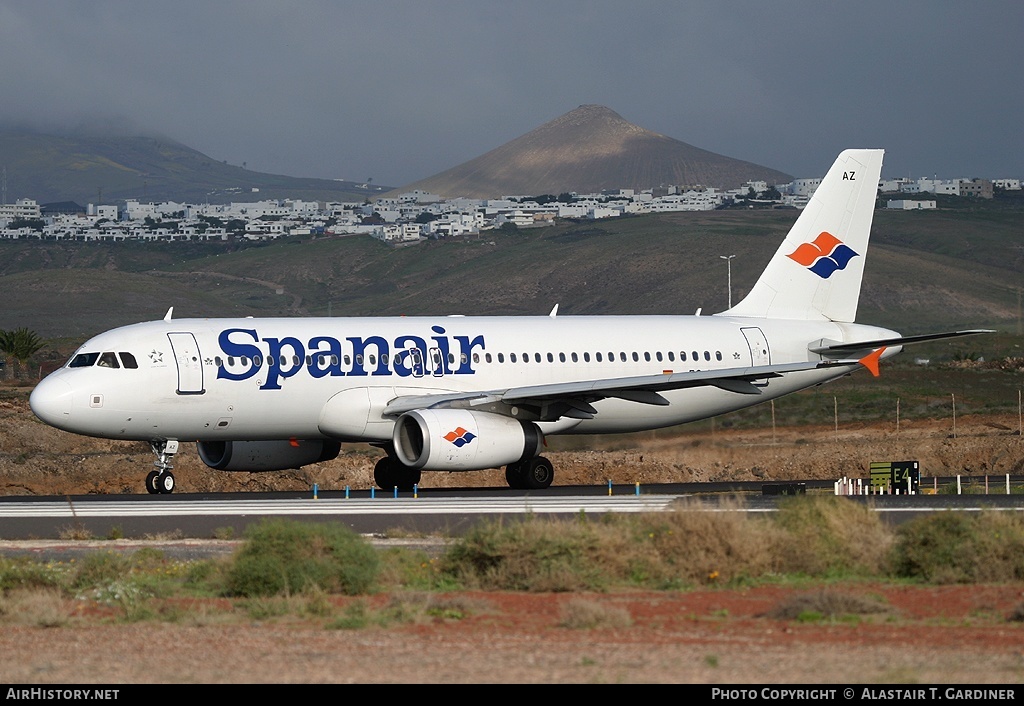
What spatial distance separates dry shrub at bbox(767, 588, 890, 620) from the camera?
15.7 m

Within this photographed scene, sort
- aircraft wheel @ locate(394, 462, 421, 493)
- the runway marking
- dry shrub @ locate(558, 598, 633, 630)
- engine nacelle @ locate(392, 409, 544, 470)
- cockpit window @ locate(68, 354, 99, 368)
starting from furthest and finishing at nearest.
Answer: aircraft wheel @ locate(394, 462, 421, 493) → cockpit window @ locate(68, 354, 99, 368) → engine nacelle @ locate(392, 409, 544, 470) → the runway marking → dry shrub @ locate(558, 598, 633, 630)

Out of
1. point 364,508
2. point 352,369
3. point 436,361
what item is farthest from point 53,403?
point 436,361

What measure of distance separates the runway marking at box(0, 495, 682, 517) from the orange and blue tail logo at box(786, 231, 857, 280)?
1234cm

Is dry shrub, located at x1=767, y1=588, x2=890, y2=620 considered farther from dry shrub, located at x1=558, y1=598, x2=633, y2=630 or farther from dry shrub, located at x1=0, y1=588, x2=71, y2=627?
dry shrub, located at x1=0, y1=588, x2=71, y2=627

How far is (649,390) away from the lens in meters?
35.6

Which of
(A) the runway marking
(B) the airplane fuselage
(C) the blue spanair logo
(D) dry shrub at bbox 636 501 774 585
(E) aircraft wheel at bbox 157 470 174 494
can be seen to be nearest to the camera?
(D) dry shrub at bbox 636 501 774 585

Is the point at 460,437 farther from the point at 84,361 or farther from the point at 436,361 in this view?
the point at 84,361

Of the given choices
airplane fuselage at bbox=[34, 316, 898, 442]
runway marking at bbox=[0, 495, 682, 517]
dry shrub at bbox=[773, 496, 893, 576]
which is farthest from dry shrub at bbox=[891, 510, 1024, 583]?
airplane fuselage at bbox=[34, 316, 898, 442]

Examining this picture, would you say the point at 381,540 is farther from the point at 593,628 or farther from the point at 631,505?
the point at 593,628

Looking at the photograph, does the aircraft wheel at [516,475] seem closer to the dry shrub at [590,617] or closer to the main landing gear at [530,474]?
the main landing gear at [530,474]

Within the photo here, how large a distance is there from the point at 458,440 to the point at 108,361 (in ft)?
24.5

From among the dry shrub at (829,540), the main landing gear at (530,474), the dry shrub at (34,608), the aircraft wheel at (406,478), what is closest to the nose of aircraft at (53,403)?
the aircraft wheel at (406,478)

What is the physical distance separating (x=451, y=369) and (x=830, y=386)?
3288 centimetres
